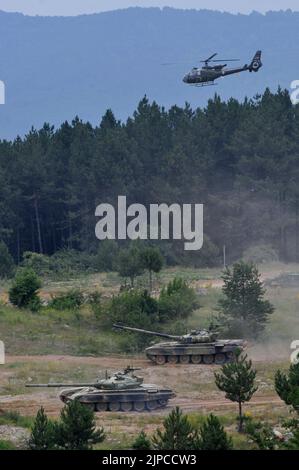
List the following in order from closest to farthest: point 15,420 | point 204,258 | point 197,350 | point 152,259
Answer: point 15,420 → point 197,350 → point 152,259 → point 204,258

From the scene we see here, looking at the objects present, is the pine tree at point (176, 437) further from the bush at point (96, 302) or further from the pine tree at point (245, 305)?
the bush at point (96, 302)

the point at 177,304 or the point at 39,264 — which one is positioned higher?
the point at 39,264

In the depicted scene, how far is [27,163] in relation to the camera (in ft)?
303

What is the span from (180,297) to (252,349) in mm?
5437

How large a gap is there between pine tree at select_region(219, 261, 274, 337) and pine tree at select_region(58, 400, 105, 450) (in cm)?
2135

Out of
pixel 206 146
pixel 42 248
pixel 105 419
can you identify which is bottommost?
pixel 105 419

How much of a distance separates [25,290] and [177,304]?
6.79 m

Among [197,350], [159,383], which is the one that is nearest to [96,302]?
[197,350]

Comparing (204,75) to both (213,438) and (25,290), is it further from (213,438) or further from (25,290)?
(213,438)

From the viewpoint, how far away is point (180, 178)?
92.4 meters

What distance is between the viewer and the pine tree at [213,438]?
115 feet

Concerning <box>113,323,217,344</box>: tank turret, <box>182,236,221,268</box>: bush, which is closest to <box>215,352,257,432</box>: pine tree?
<box>113,323,217,344</box>: tank turret

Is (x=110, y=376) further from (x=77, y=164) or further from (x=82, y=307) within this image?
(x=77, y=164)

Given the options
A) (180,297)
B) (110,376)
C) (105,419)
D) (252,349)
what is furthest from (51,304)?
(105,419)
